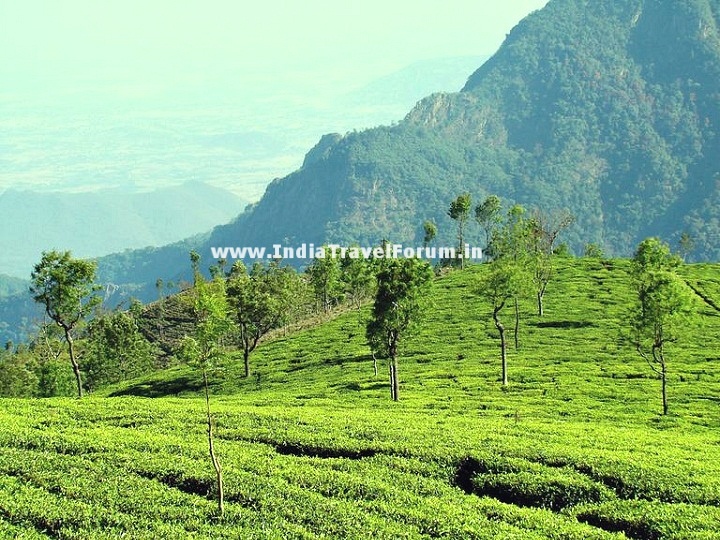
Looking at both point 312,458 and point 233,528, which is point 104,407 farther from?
point 233,528

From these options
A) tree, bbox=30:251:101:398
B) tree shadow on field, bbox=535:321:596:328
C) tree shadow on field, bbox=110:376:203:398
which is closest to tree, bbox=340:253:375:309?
tree shadow on field, bbox=535:321:596:328

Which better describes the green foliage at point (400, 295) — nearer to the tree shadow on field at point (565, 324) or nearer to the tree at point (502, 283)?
the tree at point (502, 283)

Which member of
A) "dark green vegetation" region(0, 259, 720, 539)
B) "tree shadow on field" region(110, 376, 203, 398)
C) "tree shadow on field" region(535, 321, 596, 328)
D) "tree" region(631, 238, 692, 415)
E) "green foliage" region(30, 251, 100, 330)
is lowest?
"tree shadow on field" region(110, 376, 203, 398)

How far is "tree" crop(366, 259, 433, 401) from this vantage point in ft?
186

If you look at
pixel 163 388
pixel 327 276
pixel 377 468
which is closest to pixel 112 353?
pixel 163 388

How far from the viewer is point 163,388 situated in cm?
8719

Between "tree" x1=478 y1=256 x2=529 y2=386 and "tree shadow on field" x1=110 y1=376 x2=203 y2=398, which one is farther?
"tree shadow on field" x1=110 y1=376 x2=203 y2=398

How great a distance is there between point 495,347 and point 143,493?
198ft

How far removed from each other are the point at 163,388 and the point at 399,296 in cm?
4363

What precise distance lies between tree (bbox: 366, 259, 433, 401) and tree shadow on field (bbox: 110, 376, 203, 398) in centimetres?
3390

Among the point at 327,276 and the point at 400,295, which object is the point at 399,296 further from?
the point at 327,276

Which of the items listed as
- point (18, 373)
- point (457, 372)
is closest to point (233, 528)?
point (457, 372)

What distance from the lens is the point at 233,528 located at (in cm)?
2583

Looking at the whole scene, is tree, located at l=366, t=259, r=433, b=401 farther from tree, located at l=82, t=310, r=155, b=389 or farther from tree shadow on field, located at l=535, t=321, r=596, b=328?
tree, located at l=82, t=310, r=155, b=389
